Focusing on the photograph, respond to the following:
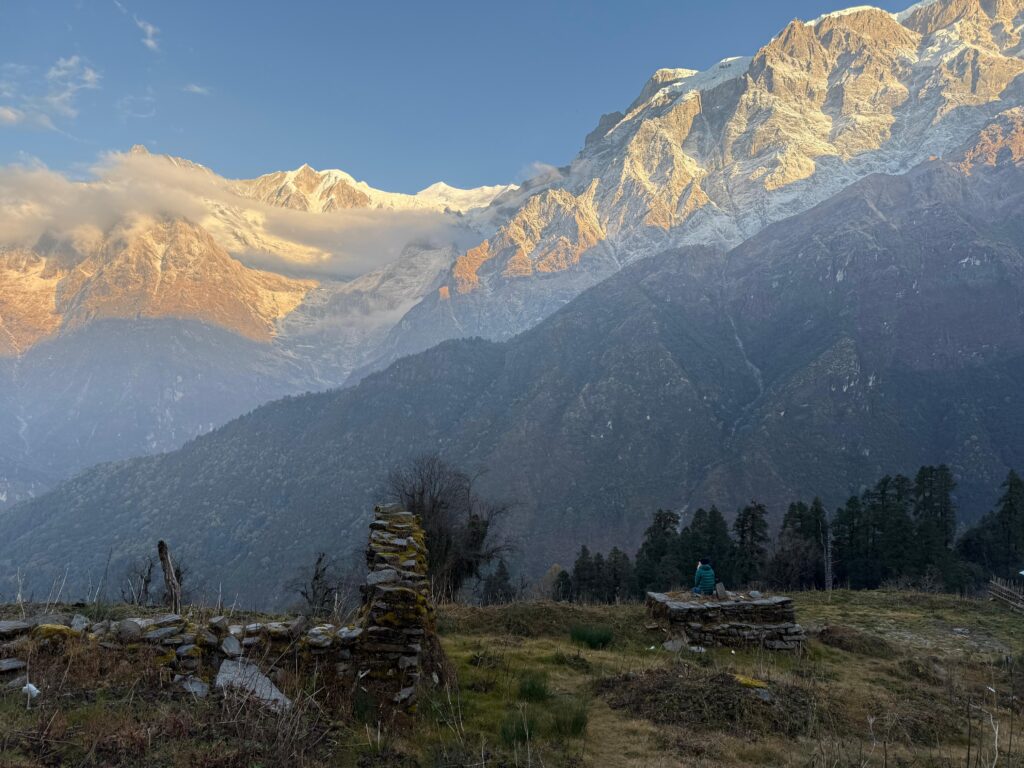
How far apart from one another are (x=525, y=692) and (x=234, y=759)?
6.08 meters

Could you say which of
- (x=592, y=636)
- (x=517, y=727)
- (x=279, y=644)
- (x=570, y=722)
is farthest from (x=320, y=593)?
(x=517, y=727)

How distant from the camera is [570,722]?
10.1 m

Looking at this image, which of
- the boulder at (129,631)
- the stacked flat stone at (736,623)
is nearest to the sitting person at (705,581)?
the stacked flat stone at (736,623)

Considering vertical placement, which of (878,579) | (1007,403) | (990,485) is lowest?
(878,579)

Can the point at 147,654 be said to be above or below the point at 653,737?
above

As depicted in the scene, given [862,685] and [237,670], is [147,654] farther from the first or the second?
[862,685]

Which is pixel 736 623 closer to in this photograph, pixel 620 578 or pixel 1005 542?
pixel 620 578

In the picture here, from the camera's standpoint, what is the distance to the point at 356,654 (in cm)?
1009

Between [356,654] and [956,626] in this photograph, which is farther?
[956,626]

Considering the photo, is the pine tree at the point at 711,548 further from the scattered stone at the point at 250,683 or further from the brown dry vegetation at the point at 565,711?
the scattered stone at the point at 250,683

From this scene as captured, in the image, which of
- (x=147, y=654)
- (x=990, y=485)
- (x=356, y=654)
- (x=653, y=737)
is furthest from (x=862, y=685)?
(x=990, y=485)

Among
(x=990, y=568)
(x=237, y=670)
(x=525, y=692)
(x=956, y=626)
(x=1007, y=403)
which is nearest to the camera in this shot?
(x=237, y=670)

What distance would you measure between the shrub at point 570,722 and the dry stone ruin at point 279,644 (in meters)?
2.32

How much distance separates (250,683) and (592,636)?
32.8 feet
